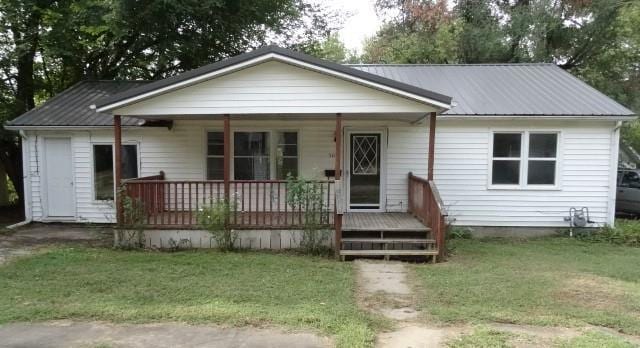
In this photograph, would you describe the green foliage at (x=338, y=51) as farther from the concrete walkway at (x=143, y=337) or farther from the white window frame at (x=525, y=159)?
the concrete walkway at (x=143, y=337)

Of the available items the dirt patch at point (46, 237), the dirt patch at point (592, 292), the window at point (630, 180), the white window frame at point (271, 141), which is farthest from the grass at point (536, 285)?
the dirt patch at point (46, 237)

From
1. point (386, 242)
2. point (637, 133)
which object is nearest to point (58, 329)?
point (386, 242)

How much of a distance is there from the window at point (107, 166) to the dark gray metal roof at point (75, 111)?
0.65 metres

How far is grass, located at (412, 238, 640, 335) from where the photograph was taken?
184 inches

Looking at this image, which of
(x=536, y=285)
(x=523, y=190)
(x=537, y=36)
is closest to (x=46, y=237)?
(x=536, y=285)

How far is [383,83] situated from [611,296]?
445 cm

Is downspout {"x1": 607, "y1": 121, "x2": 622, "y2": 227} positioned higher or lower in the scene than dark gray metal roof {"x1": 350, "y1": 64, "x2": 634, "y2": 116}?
lower

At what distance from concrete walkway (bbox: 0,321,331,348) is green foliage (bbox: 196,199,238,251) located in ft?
11.2

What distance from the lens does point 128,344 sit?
3928 millimetres

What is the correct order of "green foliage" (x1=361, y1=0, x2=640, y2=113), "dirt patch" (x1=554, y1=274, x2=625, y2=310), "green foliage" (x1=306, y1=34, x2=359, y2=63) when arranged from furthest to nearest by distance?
"green foliage" (x1=306, y1=34, x2=359, y2=63), "green foliage" (x1=361, y1=0, x2=640, y2=113), "dirt patch" (x1=554, y1=274, x2=625, y2=310)

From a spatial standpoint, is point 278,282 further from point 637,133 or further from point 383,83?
point 637,133

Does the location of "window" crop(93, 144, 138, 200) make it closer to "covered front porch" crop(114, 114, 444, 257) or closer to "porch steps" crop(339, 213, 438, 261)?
"covered front porch" crop(114, 114, 444, 257)

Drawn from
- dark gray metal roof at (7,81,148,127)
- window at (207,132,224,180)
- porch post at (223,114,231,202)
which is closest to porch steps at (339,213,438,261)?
porch post at (223,114,231,202)

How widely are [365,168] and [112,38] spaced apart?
31.1 feet
